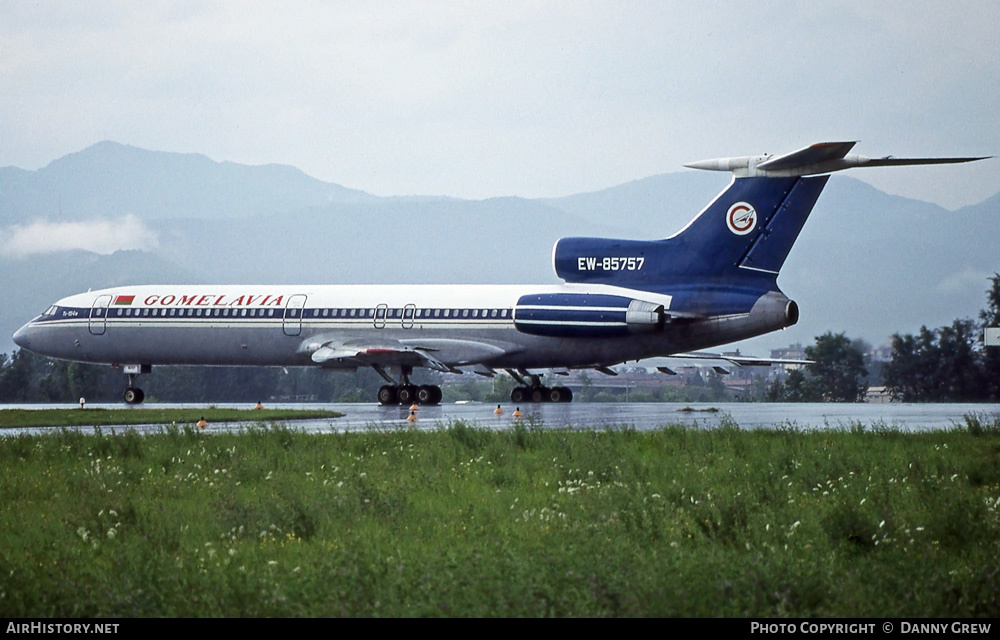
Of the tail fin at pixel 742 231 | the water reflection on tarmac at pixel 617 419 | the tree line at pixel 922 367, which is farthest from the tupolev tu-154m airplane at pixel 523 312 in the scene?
the tree line at pixel 922 367

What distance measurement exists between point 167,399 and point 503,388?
67.4ft

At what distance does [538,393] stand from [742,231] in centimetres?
1027

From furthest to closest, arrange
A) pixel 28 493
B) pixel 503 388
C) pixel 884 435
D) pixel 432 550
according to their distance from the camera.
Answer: pixel 503 388
pixel 884 435
pixel 28 493
pixel 432 550

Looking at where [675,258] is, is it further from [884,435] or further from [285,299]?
[884,435]

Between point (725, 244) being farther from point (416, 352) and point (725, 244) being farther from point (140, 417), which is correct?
point (140, 417)

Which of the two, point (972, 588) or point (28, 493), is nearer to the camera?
point (972, 588)

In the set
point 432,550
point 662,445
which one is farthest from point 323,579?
point 662,445

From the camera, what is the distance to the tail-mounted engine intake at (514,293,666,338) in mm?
33344

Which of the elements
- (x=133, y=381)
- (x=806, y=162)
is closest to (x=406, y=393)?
(x=133, y=381)

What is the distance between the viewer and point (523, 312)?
3544 centimetres

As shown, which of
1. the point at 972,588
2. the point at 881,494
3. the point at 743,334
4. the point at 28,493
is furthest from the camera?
the point at 743,334

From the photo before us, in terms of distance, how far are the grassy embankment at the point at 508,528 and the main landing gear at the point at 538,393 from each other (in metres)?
21.5

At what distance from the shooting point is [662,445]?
698 inches

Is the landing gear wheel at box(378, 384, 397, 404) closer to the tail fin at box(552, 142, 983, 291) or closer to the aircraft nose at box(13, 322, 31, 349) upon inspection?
the tail fin at box(552, 142, 983, 291)
